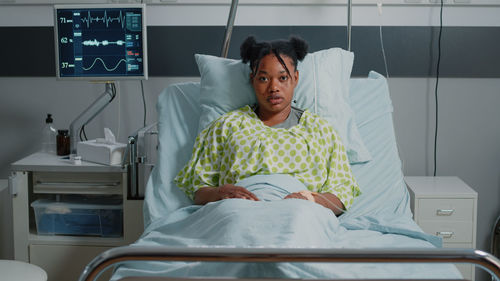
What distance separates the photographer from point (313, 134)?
2275 mm

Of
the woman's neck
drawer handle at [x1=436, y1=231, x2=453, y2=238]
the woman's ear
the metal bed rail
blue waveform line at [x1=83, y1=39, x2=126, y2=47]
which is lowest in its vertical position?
drawer handle at [x1=436, y1=231, x2=453, y2=238]

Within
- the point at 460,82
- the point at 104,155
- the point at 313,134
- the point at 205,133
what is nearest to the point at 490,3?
the point at 460,82

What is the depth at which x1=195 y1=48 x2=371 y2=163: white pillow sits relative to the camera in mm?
2451

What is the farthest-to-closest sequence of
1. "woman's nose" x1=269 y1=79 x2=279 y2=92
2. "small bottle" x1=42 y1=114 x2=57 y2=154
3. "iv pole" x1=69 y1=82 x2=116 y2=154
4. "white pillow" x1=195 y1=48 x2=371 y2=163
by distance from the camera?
"small bottle" x1=42 y1=114 x2=57 y2=154 → "iv pole" x1=69 y1=82 x2=116 y2=154 → "white pillow" x1=195 y1=48 x2=371 y2=163 → "woman's nose" x1=269 y1=79 x2=279 y2=92

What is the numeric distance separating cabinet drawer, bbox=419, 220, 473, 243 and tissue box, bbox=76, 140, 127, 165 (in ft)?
4.44

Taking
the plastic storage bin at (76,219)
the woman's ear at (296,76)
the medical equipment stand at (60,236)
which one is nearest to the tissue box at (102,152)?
the medical equipment stand at (60,236)

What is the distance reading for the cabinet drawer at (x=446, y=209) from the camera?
2604mm

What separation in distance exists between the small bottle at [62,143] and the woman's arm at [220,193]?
0.92 m

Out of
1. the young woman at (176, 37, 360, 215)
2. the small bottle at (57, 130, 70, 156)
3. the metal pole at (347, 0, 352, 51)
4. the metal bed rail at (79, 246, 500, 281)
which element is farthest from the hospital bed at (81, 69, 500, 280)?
the small bottle at (57, 130, 70, 156)

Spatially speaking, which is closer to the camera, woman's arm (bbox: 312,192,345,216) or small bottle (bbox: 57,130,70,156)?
woman's arm (bbox: 312,192,345,216)

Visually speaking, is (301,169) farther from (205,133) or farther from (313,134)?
(205,133)

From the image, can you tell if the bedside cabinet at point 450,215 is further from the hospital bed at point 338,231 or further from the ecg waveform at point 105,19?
the ecg waveform at point 105,19

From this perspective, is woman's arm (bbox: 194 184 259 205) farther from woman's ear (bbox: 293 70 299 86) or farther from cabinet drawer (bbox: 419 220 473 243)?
cabinet drawer (bbox: 419 220 473 243)

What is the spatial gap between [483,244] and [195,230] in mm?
1957
